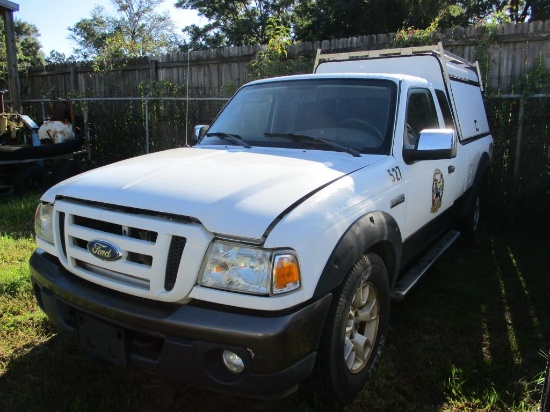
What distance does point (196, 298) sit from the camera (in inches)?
82.5

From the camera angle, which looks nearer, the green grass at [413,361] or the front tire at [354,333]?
the front tire at [354,333]

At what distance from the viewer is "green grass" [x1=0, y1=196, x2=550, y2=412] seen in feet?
8.84

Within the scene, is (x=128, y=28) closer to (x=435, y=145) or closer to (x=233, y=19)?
(x=233, y=19)

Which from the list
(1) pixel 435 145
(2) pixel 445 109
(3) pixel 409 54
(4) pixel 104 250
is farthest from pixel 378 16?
(4) pixel 104 250

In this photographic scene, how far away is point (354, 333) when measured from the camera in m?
2.63

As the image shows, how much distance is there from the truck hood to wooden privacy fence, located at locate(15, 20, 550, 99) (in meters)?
3.67

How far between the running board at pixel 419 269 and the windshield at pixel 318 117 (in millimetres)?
957

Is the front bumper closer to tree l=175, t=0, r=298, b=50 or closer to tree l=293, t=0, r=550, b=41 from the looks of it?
tree l=293, t=0, r=550, b=41

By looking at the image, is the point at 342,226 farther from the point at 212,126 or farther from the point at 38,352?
the point at 38,352

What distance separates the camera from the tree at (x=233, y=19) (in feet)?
102

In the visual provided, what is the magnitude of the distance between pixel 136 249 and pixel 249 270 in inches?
22.0

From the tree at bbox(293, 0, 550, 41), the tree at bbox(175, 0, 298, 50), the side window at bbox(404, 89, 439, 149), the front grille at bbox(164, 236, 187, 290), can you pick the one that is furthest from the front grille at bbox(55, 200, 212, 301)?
the tree at bbox(175, 0, 298, 50)

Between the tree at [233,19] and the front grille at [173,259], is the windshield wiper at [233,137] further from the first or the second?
the tree at [233,19]

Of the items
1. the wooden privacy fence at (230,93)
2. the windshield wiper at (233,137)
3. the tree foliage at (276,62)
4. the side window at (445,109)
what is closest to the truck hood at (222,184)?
the windshield wiper at (233,137)
